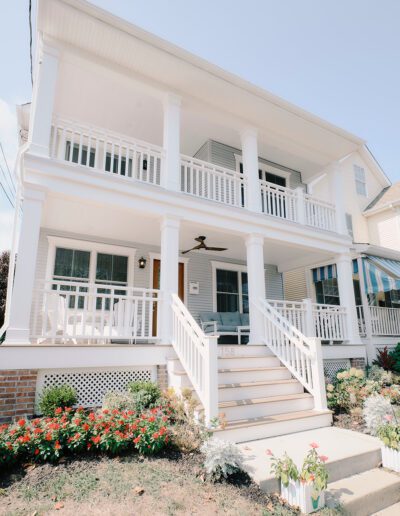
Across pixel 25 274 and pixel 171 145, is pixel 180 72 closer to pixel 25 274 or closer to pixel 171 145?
pixel 171 145

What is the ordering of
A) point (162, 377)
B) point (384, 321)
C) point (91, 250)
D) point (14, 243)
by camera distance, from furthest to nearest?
point (384, 321)
point (91, 250)
point (14, 243)
point (162, 377)

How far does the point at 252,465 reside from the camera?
11.9ft

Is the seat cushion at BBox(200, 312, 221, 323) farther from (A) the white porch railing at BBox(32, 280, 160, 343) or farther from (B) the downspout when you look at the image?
(B) the downspout

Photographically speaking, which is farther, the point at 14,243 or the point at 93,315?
the point at 14,243

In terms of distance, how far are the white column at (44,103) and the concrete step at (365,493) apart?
631cm

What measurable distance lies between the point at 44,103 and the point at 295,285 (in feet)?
33.5

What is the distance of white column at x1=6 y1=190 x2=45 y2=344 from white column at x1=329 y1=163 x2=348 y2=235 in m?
7.98

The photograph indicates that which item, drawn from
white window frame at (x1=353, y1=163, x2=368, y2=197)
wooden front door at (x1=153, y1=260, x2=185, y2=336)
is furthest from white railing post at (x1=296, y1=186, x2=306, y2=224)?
white window frame at (x1=353, y1=163, x2=368, y2=197)

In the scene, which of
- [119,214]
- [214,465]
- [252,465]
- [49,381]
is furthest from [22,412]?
[119,214]

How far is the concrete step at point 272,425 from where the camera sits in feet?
14.4

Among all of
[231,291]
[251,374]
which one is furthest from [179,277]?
[251,374]

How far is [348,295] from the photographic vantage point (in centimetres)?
893

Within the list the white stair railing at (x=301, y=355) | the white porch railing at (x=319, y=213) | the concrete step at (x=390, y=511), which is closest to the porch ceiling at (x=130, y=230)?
the white porch railing at (x=319, y=213)

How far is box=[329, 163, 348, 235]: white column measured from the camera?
955cm
